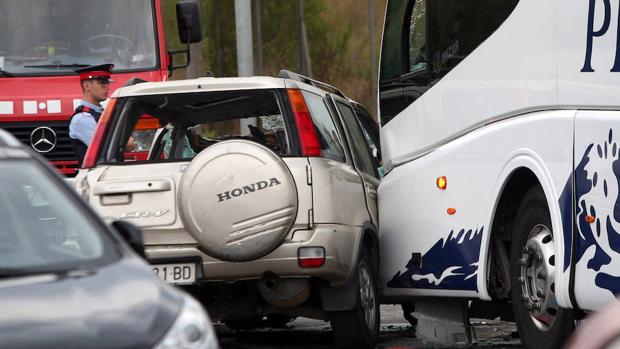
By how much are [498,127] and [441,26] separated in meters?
1.43

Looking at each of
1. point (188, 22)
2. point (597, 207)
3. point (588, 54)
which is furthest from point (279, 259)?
point (188, 22)

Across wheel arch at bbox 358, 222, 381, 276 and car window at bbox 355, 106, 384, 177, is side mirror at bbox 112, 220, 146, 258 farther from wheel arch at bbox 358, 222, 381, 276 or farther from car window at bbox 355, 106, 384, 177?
car window at bbox 355, 106, 384, 177

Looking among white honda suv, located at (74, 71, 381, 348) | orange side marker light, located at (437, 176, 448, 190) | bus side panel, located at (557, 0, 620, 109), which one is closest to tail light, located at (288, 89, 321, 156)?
white honda suv, located at (74, 71, 381, 348)

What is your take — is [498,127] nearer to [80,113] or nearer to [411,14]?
[411,14]

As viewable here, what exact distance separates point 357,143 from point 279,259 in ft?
8.52

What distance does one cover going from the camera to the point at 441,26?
10539 millimetres

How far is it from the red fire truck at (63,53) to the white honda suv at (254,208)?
4.72 m

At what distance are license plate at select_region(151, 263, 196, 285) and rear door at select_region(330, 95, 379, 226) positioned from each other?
1855mm

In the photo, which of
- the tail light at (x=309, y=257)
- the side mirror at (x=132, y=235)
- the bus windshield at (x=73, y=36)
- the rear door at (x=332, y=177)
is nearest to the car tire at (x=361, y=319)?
the rear door at (x=332, y=177)

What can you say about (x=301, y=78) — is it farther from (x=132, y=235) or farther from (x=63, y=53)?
Answer: (x=63, y=53)

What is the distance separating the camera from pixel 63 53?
1562 cm

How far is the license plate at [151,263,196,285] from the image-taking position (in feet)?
30.7

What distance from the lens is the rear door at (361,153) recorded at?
11.1 m

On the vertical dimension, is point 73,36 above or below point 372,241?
above
